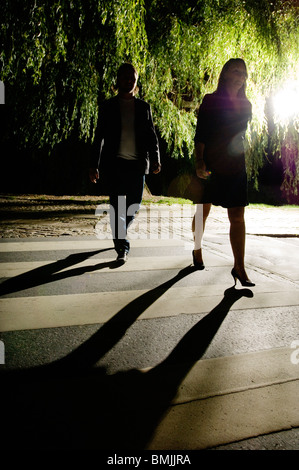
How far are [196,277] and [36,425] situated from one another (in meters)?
2.22

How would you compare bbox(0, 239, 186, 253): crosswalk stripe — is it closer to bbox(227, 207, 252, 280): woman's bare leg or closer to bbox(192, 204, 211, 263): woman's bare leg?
bbox(192, 204, 211, 263): woman's bare leg

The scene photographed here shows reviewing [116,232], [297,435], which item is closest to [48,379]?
[297,435]

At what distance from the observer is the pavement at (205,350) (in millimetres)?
1387

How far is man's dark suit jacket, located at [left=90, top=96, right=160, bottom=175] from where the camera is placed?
3.65 m

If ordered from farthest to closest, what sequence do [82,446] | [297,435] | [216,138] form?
1. [216,138]
2. [297,435]
3. [82,446]

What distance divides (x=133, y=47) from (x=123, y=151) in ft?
10.2

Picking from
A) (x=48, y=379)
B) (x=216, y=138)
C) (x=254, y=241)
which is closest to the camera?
(x=48, y=379)

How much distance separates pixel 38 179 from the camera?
44.3 feet

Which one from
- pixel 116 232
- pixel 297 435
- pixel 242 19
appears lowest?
pixel 297 435

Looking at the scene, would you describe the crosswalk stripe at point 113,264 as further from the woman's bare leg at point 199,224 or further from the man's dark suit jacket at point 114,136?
the man's dark suit jacket at point 114,136

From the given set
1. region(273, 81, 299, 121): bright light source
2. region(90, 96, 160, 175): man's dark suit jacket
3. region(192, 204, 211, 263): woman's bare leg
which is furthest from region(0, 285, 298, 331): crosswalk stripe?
region(273, 81, 299, 121): bright light source

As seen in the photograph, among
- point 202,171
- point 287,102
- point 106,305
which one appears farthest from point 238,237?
point 287,102

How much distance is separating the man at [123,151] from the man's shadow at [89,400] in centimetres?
190

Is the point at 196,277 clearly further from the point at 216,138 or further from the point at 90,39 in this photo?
the point at 90,39
